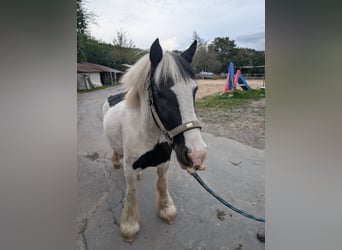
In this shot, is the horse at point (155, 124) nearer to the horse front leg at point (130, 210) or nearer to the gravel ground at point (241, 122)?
the horse front leg at point (130, 210)

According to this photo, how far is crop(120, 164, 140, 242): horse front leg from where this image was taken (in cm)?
86

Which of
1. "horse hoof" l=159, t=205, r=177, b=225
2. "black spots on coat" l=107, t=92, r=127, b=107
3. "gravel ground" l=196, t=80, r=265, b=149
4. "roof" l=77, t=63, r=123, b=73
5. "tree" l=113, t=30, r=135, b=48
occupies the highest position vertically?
"tree" l=113, t=30, r=135, b=48

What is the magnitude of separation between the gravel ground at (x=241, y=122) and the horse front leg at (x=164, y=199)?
0.23 metres

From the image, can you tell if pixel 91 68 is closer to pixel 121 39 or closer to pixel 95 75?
pixel 95 75

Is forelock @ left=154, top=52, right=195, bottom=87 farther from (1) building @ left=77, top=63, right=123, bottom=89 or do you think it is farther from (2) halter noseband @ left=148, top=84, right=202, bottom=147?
(1) building @ left=77, top=63, right=123, bottom=89

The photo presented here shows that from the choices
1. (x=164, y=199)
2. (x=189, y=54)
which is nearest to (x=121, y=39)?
(x=189, y=54)

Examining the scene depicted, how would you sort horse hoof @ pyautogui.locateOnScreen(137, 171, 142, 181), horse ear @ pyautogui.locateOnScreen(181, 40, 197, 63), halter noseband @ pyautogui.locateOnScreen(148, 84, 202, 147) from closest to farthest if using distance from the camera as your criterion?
halter noseband @ pyautogui.locateOnScreen(148, 84, 202, 147) < horse ear @ pyautogui.locateOnScreen(181, 40, 197, 63) < horse hoof @ pyautogui.locateOnScreen(137, 171, 142, 181)

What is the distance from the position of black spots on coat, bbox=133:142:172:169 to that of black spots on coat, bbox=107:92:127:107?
22cm

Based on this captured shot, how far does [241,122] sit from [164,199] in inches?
16.9

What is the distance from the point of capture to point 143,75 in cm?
76

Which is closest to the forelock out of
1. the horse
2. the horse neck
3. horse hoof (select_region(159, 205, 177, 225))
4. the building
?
the horse
